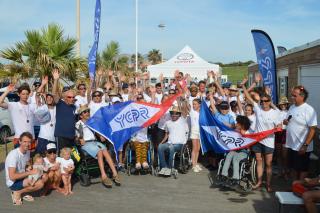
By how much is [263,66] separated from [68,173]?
5.38m

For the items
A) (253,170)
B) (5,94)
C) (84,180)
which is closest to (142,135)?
(84,180)

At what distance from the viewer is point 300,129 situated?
6680 mm

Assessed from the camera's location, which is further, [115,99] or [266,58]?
[266,58]

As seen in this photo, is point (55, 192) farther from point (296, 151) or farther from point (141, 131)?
point (296, 151)

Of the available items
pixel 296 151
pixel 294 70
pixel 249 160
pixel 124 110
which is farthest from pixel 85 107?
pixel 294 70

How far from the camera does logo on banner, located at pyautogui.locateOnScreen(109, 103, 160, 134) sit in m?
8.48

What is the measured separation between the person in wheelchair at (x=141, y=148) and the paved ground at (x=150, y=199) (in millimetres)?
478

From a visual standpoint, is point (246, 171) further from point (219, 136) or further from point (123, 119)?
point (123, 119)

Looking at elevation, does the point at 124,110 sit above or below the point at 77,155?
above

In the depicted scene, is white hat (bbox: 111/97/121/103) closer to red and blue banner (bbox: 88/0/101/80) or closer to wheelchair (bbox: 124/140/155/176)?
wheelchair (bbox: 124/140/155/176)

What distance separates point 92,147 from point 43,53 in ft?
22.0

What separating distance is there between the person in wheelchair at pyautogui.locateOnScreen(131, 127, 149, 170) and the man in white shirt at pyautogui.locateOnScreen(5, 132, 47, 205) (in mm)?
2431

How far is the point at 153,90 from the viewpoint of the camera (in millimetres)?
9914

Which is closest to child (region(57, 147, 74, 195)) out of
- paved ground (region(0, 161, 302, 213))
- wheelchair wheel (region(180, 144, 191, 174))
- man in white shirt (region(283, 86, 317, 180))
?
paved ground (region(0, 161, 302, 213))
